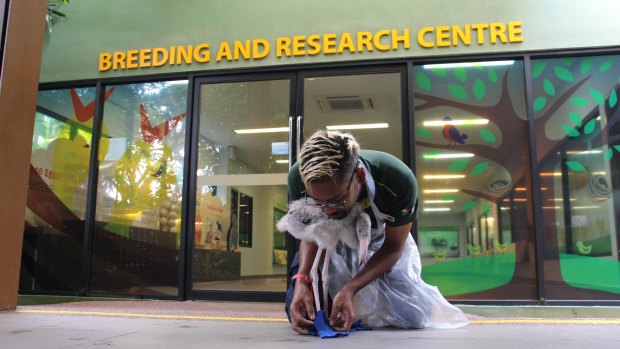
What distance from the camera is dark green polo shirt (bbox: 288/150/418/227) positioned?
7.11ft

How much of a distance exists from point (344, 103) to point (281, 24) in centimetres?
107

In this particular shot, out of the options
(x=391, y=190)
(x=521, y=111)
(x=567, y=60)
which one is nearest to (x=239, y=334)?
(x=391, y=190)

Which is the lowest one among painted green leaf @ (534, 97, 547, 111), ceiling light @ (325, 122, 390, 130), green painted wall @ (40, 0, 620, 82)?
ceiling light @ (325, 122, 390, 130)

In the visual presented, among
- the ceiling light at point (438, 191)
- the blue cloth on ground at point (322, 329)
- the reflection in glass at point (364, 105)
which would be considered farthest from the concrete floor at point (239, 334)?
the reflection in glass at point (364, 105)

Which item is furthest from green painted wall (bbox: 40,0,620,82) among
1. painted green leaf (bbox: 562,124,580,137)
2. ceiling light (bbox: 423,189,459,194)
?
ceiling light (bbox: 423,189,459,194)

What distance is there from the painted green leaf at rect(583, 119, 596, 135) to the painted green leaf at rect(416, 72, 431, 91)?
1.49 meters

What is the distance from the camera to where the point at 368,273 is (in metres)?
2.30

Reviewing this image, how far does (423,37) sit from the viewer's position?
496 cm

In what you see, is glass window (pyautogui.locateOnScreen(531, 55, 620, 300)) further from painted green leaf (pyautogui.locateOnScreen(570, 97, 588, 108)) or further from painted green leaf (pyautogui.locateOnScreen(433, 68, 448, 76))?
painted green leaf (pyautogui.locateOnScreen(433, 68, 448, 76))

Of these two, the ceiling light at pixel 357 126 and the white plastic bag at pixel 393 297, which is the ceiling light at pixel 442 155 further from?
the white plastic bag at pixel 393 297

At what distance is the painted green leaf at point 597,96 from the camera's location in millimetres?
4781

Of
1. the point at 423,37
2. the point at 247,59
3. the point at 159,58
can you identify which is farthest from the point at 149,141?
the point at 423,37

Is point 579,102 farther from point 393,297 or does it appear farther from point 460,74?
point 393,297

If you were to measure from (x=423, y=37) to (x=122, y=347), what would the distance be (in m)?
4.07
